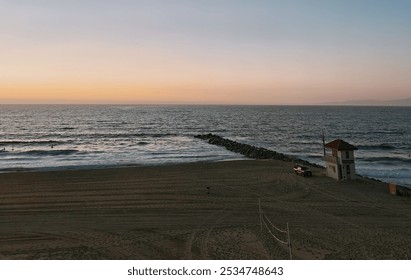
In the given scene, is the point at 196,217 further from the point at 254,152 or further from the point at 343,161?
the point at 254,152

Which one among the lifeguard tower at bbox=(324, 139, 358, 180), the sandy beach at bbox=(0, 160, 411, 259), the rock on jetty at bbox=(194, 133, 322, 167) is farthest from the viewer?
the rock on jetty at bbox=(194, 133, 322, 167)

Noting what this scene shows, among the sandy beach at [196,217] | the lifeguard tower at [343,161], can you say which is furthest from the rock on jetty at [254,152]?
the sandy beach at [196,217]

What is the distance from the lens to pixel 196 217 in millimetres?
14922

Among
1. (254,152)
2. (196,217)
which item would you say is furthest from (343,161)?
(254,152)

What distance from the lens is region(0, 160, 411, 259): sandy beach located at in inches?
440

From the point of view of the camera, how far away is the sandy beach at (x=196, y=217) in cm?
1119

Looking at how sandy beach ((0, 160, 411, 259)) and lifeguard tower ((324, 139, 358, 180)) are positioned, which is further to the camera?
lifeguard tower ((324, 139, 358, 180))

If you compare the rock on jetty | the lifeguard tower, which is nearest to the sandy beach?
the lifeguard tower

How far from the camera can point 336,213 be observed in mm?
15367

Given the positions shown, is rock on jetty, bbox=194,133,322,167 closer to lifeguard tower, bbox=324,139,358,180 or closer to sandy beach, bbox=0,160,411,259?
lifeguard tower, bbox=324,139,358,180

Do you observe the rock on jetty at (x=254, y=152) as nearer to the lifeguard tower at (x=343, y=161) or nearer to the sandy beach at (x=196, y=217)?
the lifeguard tower at (x=343, y=161)

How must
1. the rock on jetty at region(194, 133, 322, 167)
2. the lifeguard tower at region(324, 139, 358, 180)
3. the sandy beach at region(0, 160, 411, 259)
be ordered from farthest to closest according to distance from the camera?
1. the rock on jetty at region(194, 133, 322, 167)
2. the lifeguard tower at region(324, 139, 358, 180)
3. the sandy beach at region(0, 160, 411, 259)

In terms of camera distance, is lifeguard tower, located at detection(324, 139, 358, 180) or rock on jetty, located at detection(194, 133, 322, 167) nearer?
lifeguard tower, located at detection(324, 139, 358, 180)

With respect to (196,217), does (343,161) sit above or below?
above
